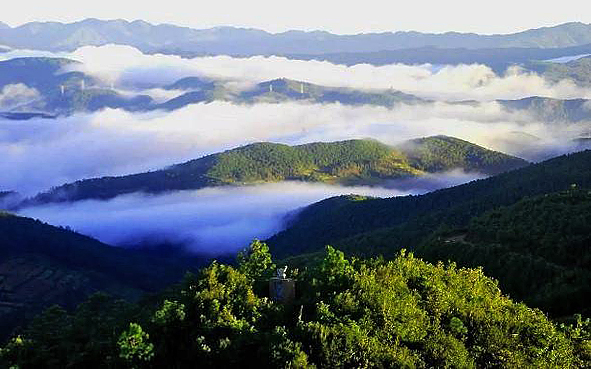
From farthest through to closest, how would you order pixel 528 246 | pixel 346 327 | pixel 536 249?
pixel 528 246 < pixel 536 249 < pixel 346 327

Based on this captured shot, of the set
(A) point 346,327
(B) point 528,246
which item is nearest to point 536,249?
(B) point 528,246

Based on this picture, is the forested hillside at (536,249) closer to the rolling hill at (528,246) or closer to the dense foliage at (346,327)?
the rolling hill at (528,246)

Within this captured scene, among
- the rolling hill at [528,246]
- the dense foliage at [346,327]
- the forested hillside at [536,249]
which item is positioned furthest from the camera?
the rolling hill at [528,246]

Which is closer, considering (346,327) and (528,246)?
(346,327)

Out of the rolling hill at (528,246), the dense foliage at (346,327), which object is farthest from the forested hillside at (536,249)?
the dense foliage at (346,327)

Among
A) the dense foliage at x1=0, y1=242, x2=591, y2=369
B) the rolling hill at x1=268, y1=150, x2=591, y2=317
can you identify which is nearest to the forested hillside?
the rolling hill at x1=268, y1=150, x2=591, y2=317

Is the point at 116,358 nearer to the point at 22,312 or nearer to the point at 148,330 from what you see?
the point at 148,330

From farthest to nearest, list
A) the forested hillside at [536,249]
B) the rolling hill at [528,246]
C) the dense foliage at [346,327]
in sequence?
1. the rolling hill at [528,246]
2. the forested hillside at [536,249]
3. the dense foliage at [346,327]

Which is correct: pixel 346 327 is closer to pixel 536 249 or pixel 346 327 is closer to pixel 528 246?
pixel 536 249

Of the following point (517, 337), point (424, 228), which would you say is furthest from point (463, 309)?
point (424, 228)
